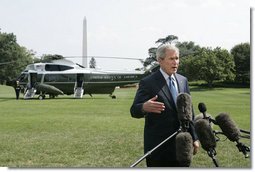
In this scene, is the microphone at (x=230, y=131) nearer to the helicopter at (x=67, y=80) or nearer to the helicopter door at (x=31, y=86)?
the helicopter at (x=67, y=80)

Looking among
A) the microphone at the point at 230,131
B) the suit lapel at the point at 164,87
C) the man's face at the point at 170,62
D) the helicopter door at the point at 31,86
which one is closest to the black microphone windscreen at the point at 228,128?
the microphone at the point at 230,131

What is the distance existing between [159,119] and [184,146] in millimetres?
254

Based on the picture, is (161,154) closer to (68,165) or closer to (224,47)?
(68,165)

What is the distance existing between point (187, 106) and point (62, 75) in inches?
620

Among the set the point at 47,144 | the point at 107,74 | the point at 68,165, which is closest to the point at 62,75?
the point at 107,74

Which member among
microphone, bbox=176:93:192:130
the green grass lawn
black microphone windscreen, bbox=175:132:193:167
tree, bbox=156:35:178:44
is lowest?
the green grass lawn

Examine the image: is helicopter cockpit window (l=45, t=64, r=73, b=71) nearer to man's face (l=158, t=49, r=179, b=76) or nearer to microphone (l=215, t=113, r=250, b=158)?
man's face (l=158, t=49, r=179, b=76)

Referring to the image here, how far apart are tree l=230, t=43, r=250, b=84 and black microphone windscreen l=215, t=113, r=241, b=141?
1.92 meters

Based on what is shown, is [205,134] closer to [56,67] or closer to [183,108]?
[183,108]

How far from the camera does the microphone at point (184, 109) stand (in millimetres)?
2287

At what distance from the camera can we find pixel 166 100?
7.87ft

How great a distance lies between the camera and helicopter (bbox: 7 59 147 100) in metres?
16.8

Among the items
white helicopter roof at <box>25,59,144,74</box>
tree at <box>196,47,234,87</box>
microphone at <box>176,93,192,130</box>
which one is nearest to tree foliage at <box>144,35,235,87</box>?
tree at <box>196,47,234,87</box>

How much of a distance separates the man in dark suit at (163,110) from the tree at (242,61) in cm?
190
